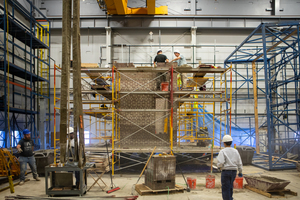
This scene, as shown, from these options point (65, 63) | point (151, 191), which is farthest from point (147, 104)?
point (65, 63)

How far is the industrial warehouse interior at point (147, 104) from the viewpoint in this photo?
22.6ft

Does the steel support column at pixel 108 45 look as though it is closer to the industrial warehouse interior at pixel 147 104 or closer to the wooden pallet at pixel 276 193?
the industrial warehouse interior at pixel 147 104

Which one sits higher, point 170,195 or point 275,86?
point 275,86

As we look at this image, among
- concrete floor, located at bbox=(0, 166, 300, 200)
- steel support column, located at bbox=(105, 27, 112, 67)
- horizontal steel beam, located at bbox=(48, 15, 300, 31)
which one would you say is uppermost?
horizontal steel beam, located at bbox=(48, 15, 300, 31)

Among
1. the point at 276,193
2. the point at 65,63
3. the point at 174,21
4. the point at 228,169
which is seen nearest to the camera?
the point at 228,169

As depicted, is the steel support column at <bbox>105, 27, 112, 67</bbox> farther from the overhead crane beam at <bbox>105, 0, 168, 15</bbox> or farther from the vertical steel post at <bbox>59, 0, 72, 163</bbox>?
the vertical steel post at <bbox>59, 0, 72, 163</bbox>

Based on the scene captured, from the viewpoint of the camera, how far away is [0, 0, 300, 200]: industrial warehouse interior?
22.6ft

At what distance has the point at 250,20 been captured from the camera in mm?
19859

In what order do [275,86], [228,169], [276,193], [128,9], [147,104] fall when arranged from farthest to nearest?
[128,9], [275,86], [147,104], [276,193], [228,169]

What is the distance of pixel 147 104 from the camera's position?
1159cm

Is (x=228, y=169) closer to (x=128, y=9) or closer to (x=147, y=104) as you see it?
(x=147, y=104)

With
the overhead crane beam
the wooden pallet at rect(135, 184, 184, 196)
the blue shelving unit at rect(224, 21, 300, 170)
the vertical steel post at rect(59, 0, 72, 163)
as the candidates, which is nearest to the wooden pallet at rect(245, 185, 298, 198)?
the wooden pallet at rect(135, 184, 184, 196)

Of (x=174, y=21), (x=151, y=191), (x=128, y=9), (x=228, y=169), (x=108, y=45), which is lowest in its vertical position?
(x=151, y=191)

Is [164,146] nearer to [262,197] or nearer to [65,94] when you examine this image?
[262,197]
